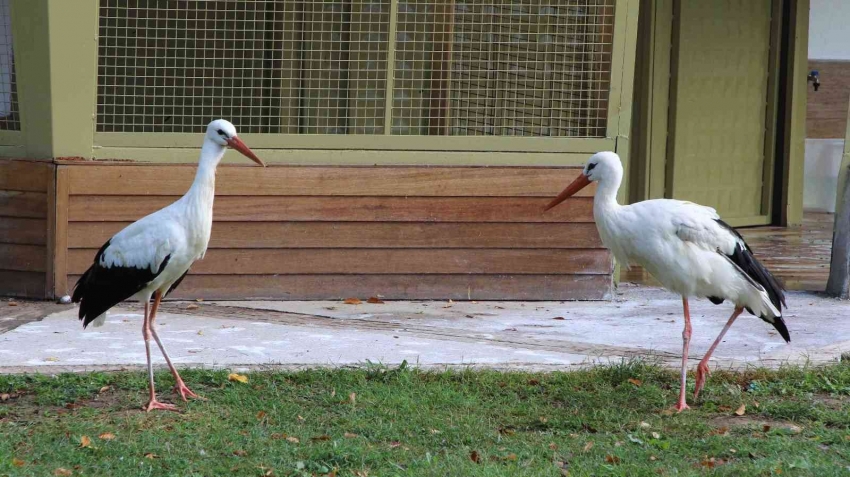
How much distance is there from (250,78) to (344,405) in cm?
341

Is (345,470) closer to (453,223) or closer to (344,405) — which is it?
(344,405)

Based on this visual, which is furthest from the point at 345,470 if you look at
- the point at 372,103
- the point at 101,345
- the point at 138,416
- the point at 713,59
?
the point at 713,59

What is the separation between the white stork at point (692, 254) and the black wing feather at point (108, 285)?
91.9 inches

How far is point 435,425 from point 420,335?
1.87 metres

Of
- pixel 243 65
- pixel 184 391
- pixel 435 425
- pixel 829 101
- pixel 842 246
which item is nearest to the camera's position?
pixel 435 425

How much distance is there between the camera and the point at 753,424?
207 inches

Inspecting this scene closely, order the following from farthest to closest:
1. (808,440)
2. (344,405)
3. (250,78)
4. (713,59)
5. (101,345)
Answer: (713,59) → (250,78) → (101,345) → (344,405) → (808,440)

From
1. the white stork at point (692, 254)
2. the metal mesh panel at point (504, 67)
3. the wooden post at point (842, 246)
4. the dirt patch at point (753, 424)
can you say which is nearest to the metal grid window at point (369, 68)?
the metal mesh panel at point (504, 67)

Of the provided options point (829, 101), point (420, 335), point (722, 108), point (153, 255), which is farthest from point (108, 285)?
point (829, 101)

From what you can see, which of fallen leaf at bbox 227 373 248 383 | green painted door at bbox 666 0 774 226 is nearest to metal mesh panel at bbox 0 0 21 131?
fallen leaf at bbox 227 373 248 383

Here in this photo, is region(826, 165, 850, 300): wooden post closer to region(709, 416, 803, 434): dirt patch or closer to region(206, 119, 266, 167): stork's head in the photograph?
region(709, 416, 803, 434): dirt patch

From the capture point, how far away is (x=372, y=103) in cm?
840

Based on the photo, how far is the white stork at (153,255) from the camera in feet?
18.3

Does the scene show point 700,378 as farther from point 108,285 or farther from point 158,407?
point 108,285
